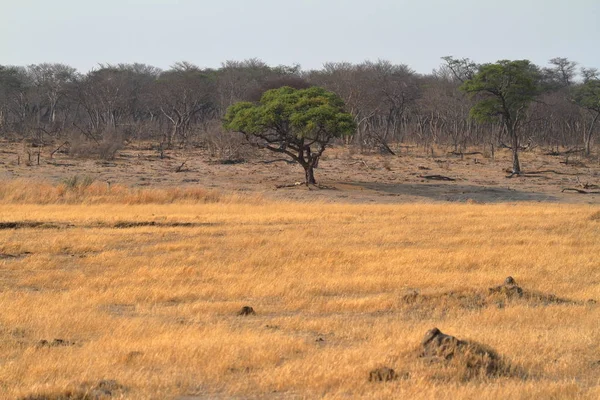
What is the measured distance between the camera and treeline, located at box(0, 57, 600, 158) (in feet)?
179

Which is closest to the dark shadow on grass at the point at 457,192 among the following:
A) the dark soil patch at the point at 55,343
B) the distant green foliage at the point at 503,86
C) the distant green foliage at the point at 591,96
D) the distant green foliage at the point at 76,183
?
the distant green foliage at the point at 503,86

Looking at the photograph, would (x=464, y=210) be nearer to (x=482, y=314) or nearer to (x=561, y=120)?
(x=482, y=314)

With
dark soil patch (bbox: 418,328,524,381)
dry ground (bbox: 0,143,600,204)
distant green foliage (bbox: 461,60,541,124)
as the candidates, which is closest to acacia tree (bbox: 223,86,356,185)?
dry ground (bbox: 0,143,600,204)

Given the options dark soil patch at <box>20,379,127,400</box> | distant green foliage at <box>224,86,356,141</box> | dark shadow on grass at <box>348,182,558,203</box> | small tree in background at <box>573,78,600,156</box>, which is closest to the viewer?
dark soil patch at <box>20,379,127,400</box>

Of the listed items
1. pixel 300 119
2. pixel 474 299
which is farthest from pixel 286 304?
pixel 300 119

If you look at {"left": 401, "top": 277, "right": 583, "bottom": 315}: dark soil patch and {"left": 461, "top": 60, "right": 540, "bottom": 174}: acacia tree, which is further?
{"left": 461, "top": 60, "right": 540, "bottom": 174}: acacia tree

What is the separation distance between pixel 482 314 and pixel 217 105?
54.6 m

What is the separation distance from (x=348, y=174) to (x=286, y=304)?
25.7 m

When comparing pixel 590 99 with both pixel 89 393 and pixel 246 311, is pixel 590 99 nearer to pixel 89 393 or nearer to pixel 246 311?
pixel 246 311

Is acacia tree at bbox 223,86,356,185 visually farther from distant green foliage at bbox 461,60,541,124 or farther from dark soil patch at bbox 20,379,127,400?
dark soil patch at bbox 20,379,127,400

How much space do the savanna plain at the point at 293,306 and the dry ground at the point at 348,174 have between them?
31.2 feet

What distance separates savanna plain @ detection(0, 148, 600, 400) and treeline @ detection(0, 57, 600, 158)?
33415mm

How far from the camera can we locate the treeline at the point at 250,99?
179 feet

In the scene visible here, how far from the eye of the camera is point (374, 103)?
58219 mm
